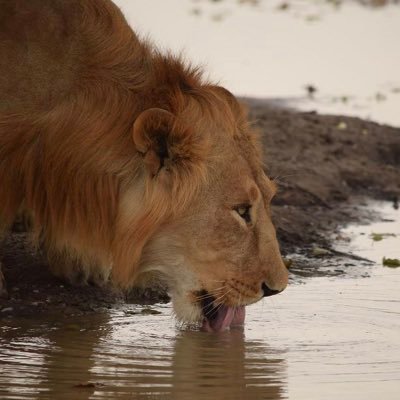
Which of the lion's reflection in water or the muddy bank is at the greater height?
the muddy bank

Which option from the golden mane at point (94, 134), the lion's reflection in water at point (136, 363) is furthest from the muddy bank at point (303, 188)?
the golden mane at point (94, 134)

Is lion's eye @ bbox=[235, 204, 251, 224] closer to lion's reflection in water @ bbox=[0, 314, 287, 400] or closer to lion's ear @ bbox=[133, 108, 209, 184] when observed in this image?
lion's ear @ bbox=[133, 108, 209, 184]

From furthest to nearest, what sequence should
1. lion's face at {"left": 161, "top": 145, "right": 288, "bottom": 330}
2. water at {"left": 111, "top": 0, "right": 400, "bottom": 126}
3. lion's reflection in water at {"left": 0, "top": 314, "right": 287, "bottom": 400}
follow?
water at {"left": 111, "top": 0, "right": 400, "bottom": 126} < lion's face at {"left": 161, "top": 145, "right": 288, "bottom": 330} < lion's reflection in water at {"left": 0, "top": 314, "right": 287, "bottom": 400}

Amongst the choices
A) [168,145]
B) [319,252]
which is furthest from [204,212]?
[319,252]

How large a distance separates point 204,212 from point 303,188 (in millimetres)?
3885

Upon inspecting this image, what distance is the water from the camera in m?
14.6

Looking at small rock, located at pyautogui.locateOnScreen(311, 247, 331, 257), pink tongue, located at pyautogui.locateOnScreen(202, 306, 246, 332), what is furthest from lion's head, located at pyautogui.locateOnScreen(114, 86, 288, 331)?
small rock, located at pyautogui.locateOnScreen(311, 247, 331, 257)

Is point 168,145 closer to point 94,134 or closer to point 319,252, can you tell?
point 94,134

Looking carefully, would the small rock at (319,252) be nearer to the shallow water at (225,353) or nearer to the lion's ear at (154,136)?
the shallow water at (225,353)

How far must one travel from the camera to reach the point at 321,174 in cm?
1038

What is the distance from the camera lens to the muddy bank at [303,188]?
7.39 m

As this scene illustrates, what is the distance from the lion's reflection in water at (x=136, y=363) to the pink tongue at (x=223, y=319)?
0.14 feet

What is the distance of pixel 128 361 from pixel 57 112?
1187 mm

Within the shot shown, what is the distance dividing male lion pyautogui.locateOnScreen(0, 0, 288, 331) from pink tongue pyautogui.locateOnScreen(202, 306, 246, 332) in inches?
4.5
